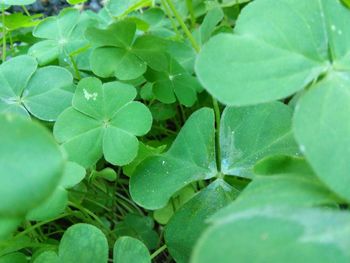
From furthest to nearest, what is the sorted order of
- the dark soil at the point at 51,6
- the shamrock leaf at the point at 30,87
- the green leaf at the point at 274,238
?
the dark soil at the point at 51,6 → the shamrock leaf at the point at 30,87 → the green leaf at the point at 274,238

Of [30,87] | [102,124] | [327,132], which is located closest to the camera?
[327,132]

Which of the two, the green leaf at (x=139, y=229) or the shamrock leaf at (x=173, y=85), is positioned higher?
the shamrock leaf at (x=173, y=85)

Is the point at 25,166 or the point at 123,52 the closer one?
the point at 25,166

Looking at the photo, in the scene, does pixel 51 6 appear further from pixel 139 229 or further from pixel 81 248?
pixel 81 248

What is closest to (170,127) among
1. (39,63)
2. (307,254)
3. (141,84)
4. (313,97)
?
(141,84)

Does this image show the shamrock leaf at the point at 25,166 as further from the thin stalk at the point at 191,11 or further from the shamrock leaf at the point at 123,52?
the thin stalk at the point at 191,11

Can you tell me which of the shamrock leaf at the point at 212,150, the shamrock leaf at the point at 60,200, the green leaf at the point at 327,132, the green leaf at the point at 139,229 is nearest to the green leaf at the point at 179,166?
the shamrock leaf at the point at 212,150

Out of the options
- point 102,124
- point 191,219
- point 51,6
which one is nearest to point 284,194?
point 191,219
